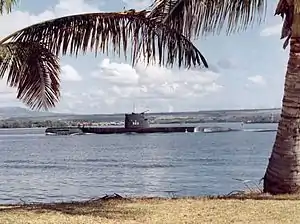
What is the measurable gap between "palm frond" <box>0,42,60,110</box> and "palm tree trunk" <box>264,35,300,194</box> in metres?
4.41

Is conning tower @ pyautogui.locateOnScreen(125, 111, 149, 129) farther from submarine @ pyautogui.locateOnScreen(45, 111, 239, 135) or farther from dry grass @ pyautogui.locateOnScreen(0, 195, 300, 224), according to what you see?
dry grass @ pyautogui.locateOnScreen(0, 195, 300, 224)

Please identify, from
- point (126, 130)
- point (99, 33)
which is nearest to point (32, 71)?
point (99, 33)

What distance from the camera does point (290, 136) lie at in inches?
473

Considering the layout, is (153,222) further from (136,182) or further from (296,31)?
(136,182)

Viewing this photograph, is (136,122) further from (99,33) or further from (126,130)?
(99,33)

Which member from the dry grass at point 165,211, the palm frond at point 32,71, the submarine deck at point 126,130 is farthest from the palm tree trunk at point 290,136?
the submarine deck at point 126,130

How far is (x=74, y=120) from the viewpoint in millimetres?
129000

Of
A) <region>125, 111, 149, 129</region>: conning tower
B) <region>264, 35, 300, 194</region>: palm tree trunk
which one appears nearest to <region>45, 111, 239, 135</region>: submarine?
<region>125, 111, 149, 129</region>: conning tower

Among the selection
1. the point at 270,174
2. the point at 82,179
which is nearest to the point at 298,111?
the point at 270,174

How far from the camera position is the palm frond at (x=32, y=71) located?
35.1ft

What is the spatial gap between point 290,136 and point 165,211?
10.5ft

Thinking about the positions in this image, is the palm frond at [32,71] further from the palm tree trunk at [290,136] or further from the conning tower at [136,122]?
the conning tower at [136,122]

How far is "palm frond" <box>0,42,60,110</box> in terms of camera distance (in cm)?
1071

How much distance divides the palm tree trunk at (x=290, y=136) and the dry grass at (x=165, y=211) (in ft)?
1.27
